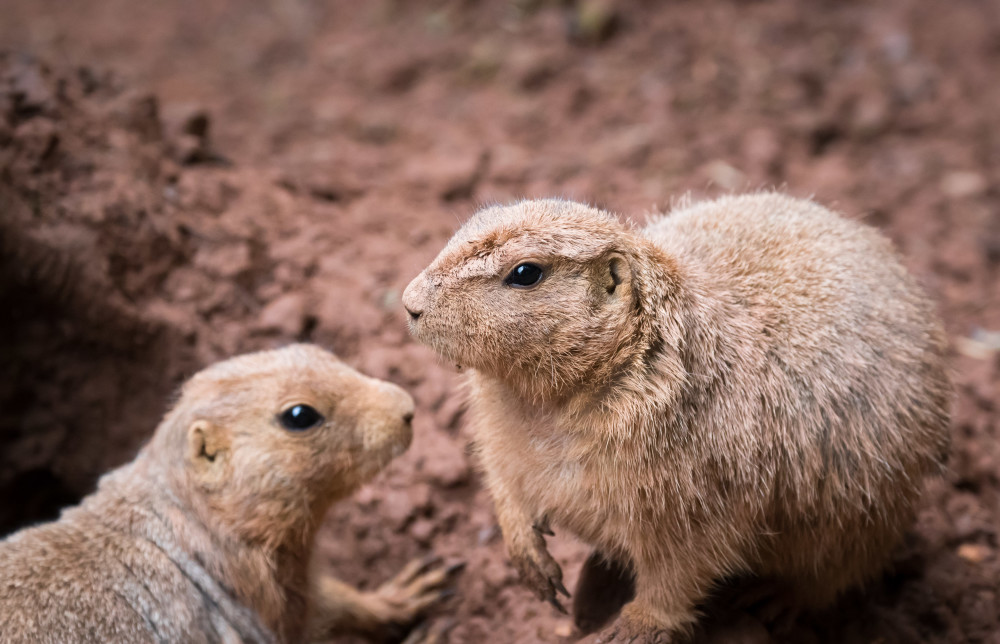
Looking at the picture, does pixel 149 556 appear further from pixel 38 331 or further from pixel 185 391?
pixel 38 331

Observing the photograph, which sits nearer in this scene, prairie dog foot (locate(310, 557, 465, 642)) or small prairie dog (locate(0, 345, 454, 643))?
small prairie dog (locate(0, 345, 454, 643))

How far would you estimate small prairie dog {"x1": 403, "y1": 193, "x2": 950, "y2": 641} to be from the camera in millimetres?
3533

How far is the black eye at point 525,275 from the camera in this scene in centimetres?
352

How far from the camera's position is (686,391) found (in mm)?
3576

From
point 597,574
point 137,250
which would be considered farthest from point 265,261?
point 597,574

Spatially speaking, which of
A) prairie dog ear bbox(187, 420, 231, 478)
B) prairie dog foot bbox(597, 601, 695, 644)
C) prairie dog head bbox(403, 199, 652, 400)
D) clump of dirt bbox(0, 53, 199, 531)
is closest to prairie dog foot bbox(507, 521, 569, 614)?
prairie dog foot bbox(597, 601, 695, 644)

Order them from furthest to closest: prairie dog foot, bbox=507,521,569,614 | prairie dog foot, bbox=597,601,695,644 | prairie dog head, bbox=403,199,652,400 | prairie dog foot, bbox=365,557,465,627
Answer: prairie dog foot, bbox=365,557,465,627 < prairie dog foot, bbox=507,521,569,614 < prairie dog foot, bbox=597,601,695,644 < prairie dog head, bbox=403,199,652,400

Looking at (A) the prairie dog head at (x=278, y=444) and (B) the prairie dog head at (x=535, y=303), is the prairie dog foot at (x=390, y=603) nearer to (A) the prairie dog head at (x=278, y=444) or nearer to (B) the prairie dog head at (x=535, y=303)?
(A) the prairie dog head at (x=278, y=444)

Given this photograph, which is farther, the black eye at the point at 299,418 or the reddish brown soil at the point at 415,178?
the reddish brown soil at the point at 415,178

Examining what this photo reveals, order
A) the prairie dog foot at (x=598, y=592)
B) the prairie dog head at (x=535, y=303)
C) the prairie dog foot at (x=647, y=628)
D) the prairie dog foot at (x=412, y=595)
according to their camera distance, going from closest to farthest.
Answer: the prairie dog head at (x=535, y=303) < the prairie dog foot at (x=647, y=628) < the prairie dog foot at (x=598, y=592) < the prairie dog foot at (x=412, y=595)

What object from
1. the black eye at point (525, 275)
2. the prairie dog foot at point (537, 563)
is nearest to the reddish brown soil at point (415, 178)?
the prairie dog foot at point (537, 563)

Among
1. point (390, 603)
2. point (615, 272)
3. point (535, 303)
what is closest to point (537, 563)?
point (535, 303)

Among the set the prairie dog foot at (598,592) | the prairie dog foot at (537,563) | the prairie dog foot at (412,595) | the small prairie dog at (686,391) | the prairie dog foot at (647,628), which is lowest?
the prairie dog foot at (412,595)

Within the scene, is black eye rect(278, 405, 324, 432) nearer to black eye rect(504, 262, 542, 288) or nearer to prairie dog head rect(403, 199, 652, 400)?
prairie dog head rect(403, 199, 652, 400)
